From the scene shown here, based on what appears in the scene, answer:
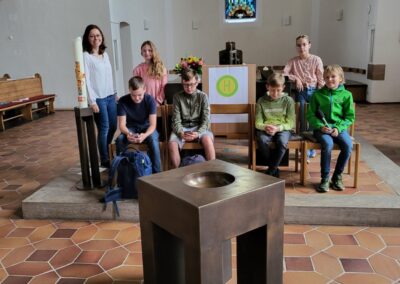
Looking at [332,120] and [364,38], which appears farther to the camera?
[364,38]

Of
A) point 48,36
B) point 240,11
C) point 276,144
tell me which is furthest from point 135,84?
point 240,11

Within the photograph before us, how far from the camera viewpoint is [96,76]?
366 centimetres

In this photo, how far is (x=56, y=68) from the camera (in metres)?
8.80

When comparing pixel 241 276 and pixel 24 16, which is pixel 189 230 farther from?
pixel 24 16

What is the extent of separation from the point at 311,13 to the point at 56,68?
20.7 ft

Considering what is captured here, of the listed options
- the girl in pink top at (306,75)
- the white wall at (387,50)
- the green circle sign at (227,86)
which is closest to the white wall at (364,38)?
the white wall at (387,50)

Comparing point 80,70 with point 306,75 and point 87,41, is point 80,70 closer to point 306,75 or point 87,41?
point 87,41

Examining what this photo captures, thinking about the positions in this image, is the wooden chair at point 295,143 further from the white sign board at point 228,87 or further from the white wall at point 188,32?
A: the white wall at point 188,32

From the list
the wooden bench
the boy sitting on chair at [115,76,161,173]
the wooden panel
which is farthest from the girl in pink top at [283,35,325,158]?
the wooden panel

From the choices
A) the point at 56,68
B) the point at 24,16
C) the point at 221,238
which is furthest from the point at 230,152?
the point at 24,16

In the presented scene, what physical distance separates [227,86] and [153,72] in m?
0.77

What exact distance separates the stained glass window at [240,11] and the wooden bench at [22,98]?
494cm

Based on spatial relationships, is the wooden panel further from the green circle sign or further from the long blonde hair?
the green circle sign

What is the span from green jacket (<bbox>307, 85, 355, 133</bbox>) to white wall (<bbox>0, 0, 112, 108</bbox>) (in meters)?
5.91
